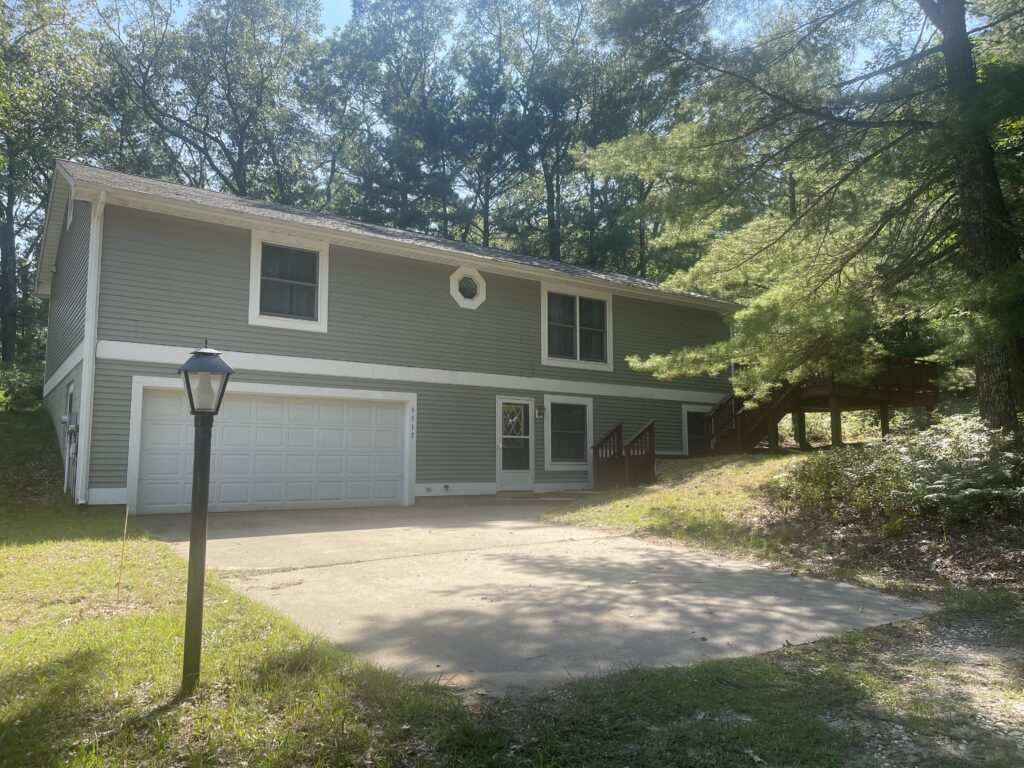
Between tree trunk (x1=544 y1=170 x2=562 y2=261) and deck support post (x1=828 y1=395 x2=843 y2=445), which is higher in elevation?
tree trunk (x1=544 y1=170 x2=562 y2=261)

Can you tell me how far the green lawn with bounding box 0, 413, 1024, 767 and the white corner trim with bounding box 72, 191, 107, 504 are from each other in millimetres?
5737

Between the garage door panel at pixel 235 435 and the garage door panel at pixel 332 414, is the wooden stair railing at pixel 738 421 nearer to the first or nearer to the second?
the garage door panel at pixel 332 414

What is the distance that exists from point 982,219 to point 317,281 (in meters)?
9.91

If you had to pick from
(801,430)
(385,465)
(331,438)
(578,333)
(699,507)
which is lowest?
(699,507)

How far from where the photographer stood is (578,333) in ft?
53.2

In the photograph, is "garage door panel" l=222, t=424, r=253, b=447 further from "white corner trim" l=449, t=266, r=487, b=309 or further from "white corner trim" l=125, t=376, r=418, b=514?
"white corner trim" l=449, t=266, r=487, b=309

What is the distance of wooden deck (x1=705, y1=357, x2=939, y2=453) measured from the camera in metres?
16.5

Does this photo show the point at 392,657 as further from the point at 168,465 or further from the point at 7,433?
the point at 7,433

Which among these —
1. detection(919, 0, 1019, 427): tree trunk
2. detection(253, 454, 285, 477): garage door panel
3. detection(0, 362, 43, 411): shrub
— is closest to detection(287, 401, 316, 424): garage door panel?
detection(253, 454, 285, 477): garage door panel

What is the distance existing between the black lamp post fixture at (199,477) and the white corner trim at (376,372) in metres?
8.07

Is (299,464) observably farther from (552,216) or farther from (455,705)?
(552,216)

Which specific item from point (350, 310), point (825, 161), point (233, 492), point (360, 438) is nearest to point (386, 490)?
point (360, 438)

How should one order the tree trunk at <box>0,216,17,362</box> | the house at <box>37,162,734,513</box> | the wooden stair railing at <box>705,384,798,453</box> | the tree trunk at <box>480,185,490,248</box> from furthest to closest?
the tree trunk at <box>480,185,490,248</box>
the tree trunk at <box>0,216,17,362</box>
the wooden stair railing at <box>705,384,798,453</box>
the house at <box>37,162,734,513</box>

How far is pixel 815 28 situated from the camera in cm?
891
